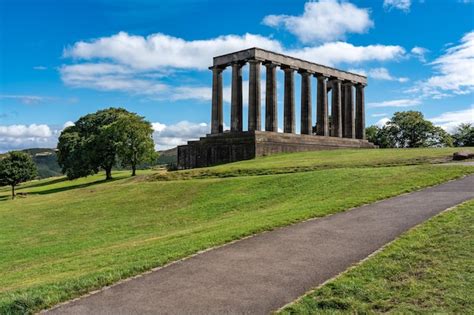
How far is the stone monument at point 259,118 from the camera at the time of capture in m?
45.6

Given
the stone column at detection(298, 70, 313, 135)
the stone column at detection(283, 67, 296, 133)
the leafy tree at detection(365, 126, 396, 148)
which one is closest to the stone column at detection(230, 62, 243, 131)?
the stone column at detection(283, 67, 296, 133)

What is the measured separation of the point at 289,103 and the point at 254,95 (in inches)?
212

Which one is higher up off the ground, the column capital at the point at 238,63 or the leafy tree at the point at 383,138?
the column capital at the point at 238,63

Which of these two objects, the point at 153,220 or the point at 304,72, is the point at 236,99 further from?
the point at 153,220

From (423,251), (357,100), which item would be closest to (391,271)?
(423,251)

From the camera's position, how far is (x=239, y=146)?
4500 cm

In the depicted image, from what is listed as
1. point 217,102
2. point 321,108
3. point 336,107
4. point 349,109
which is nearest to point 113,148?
point 217,102

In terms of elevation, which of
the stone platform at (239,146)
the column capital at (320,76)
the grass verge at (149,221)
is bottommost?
the grass verge at (149,221)

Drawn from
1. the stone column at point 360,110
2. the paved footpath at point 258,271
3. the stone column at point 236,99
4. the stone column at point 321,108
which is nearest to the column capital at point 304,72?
the stone column at point 321,108

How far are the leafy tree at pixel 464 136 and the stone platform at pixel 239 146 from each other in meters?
48.7

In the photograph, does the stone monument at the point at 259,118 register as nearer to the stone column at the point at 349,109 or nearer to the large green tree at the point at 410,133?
the stone column at the point at 349,109

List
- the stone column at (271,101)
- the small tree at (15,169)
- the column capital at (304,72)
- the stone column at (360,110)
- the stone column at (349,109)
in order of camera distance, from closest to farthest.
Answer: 1. the stone column at (271,101)
2. the column capital at (304,72)
3. the stone column at (349,109)
4. the stone column at (360,110)
5. the small tree at (15,169)

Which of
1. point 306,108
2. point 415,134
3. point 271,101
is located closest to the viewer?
point 271,101

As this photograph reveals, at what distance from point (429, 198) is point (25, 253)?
15.4m
